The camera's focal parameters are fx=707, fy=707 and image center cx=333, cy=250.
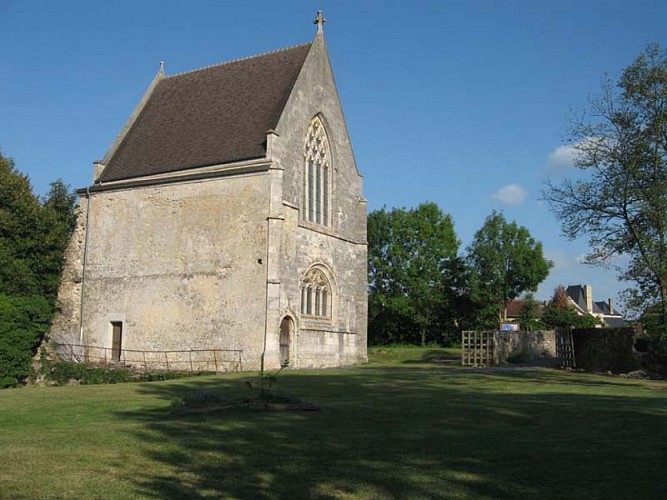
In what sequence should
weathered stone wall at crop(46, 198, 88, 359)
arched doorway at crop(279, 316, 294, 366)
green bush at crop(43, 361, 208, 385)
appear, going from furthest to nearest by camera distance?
weathered stone wall at crop(46, 198, 88, 359)
arched doorway at crop(279, 316, 294, 366)
green bush at crop(43, 361, 208, 385)

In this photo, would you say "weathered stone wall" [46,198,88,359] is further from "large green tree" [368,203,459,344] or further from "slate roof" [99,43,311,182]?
"large green tree" [368,203,459,344]

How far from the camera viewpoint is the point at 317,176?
3416cm

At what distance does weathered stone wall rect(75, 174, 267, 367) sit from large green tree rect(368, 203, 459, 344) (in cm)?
2940

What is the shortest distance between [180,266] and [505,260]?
38.0 metres

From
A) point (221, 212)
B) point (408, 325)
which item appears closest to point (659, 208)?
point (221, 212)

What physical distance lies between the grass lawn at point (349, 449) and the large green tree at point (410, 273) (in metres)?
43.1

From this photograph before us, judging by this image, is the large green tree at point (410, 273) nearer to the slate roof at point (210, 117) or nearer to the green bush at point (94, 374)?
the slate roof at point (210, 117)

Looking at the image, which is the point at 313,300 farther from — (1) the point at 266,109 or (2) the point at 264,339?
(1) the point at 266,109

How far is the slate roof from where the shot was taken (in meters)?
32.1

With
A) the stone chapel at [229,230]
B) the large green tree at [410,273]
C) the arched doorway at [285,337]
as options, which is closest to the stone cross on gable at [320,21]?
the stone chapel at [229,230]

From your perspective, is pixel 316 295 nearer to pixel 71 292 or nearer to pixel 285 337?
pixel 285 337

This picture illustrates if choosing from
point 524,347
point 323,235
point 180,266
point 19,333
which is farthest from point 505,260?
point 19,333

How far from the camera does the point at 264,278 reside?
29328mm

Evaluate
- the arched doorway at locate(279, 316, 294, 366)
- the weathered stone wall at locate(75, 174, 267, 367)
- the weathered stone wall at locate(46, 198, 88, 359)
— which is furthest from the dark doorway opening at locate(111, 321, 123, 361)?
the arched doorway at locate(279, 316, 294, 366)
